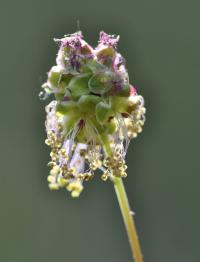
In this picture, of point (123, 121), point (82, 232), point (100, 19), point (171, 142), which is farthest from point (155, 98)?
point (123, 121)

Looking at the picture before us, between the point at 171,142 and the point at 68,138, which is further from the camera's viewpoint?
the point at 171,142

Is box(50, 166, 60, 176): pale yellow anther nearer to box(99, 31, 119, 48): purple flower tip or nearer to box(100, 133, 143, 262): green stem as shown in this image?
box(100, 133, 143, 262): green stem

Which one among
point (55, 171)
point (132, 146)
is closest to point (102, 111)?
point (55, 171)

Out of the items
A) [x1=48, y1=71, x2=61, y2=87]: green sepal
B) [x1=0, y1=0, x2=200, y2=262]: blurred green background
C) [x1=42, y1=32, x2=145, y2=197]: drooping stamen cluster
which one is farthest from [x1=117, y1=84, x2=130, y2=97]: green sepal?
[x1=0, y1=0, x2=200, y2=262]: blurred green background

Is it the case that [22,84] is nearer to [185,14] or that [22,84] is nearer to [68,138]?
[185,14]

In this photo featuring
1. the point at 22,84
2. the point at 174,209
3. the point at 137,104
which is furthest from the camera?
the point at 22,84

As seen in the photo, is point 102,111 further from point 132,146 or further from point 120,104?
point 132,146

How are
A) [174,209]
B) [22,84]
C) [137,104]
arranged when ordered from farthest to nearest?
[22,84], [174,209], [137,104]
